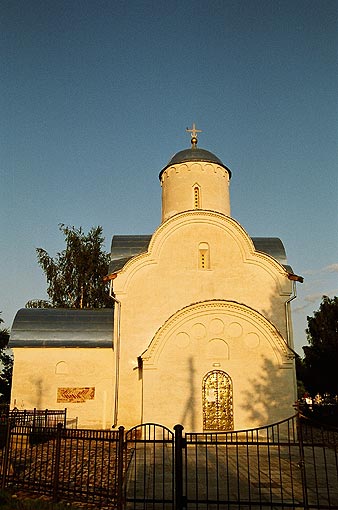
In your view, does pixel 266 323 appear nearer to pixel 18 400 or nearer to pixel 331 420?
pixel 331 420

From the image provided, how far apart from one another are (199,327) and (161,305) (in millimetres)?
2095

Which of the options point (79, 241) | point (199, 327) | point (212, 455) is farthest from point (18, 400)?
point (79, 241)

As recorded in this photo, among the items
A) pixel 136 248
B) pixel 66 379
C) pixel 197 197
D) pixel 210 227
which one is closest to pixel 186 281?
pixel 210 227

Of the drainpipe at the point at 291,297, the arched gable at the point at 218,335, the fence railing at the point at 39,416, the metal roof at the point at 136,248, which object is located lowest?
the fence railing at the point at 39,416

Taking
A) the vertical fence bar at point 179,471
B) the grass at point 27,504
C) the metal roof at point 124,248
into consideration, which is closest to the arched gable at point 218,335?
the metal roof at point 124,248

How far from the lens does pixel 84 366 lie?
15438mm

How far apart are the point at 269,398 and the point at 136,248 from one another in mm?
7636

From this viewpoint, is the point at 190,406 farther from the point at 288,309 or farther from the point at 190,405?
the point at 288,309

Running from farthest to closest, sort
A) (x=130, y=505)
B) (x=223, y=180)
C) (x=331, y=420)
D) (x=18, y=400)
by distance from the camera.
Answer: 1. (x=223, y=180)
2. (x=331, y=420)
3. (x=18, y=400)
4. (x=130, y=505)

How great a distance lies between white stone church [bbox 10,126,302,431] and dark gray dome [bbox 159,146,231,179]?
12.7 ft

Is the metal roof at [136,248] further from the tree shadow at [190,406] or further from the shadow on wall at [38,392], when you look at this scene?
the tree shadow at [190,406]

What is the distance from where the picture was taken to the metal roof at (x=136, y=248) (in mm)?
16906

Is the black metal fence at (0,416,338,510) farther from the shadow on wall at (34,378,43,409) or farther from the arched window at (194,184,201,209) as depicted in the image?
the arched window at (194,184,201,209)

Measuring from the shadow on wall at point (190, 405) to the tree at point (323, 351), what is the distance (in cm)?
930
